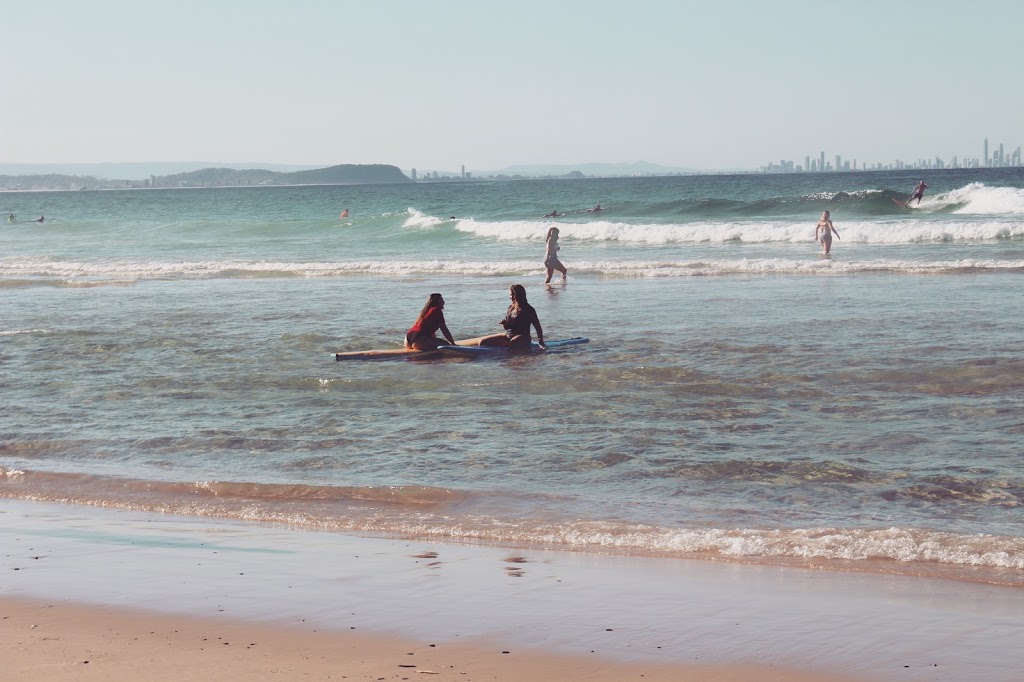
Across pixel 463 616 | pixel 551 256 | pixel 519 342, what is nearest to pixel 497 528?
pixel 463 616

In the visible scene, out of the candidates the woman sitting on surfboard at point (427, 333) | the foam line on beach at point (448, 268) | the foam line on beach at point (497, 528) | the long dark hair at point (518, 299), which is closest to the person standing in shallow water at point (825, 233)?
the foam line on beach at point (448, 268)

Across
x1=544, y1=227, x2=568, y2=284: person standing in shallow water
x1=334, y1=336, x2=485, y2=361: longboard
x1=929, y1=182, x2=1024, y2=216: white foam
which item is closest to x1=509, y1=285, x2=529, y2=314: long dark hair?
x1=334, y1=336, x2=485, y2=361: longboard

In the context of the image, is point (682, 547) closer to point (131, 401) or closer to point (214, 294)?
point (131, 401)

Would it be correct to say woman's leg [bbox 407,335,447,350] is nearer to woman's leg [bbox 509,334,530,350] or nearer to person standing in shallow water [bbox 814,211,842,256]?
woman's leg [bbox 509,334,530,350]

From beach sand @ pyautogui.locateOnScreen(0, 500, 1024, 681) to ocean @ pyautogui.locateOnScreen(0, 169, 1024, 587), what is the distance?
53 cm

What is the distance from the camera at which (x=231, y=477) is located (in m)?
9.02

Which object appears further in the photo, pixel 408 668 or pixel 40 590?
pixel 40 590

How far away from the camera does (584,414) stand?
10812 mm

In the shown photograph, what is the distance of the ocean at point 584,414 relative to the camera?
7.48 m

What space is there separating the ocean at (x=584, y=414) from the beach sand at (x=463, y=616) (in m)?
0.53

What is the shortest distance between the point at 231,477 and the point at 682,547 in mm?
3905

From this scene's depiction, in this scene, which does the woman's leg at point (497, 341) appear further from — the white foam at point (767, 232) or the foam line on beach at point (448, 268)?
the white foam at point (767, 232)

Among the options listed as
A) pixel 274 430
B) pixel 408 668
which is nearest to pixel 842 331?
pixel 274 430

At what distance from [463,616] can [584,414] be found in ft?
17.9
